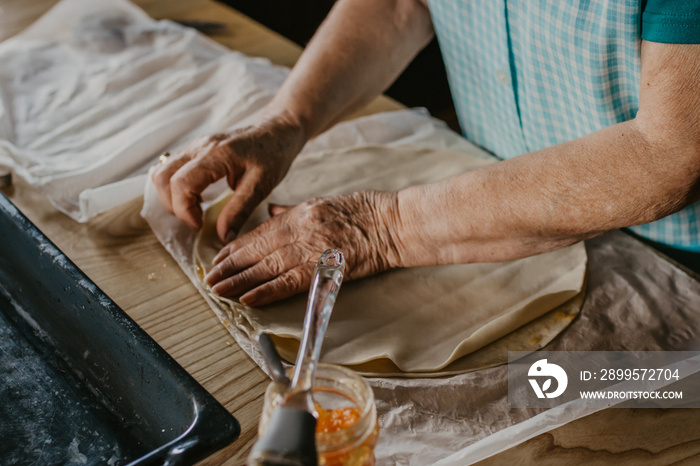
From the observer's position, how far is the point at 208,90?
1.26 m

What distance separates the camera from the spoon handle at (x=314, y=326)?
Result: 436mm

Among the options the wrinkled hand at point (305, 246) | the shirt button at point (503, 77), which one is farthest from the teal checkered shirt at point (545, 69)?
the wrinkled hand at point (305, 246)

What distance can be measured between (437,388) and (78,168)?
710 millimetres

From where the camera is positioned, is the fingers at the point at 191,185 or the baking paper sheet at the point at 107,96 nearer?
the fingers at the point at 191,185

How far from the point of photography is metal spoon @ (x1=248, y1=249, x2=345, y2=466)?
36 cm

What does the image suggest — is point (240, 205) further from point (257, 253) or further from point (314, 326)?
point (314, 326)

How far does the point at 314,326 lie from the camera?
46 centimetres

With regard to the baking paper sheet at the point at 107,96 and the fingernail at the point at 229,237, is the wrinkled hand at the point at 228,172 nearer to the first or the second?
the fingernail at the point at 229,237

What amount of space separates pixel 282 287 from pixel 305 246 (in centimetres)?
6

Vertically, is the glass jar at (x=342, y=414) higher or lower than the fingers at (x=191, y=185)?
higher

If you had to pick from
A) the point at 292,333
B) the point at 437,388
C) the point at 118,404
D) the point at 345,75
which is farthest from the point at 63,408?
the point at 345,75

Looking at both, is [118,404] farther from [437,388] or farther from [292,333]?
[437,388]

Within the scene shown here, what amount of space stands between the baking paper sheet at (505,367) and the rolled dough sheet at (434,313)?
19 mm

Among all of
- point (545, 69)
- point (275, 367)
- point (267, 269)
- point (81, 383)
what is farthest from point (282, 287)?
point (545, 69)
